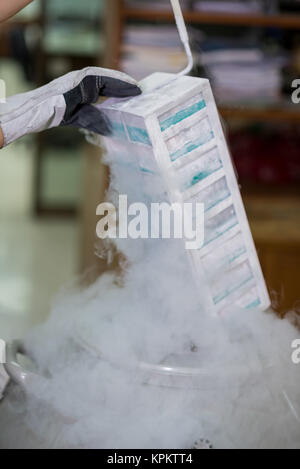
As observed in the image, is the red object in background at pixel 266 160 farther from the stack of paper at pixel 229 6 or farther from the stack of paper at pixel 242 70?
the stack of paper at pixel 229 6

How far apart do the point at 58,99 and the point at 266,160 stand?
2.24m

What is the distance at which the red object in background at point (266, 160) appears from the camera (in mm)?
3207

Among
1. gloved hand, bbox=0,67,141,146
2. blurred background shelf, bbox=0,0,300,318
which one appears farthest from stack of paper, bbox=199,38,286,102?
gloved hand, bbox=0,67,141,146

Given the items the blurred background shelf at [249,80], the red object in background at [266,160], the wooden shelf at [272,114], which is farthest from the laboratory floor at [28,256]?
the wooden shelf at [272,114]

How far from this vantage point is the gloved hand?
1091 mm

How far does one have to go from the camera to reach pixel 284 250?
2.58m

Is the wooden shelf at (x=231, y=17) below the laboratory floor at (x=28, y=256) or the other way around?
the other way around

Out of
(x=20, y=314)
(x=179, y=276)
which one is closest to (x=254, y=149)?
(x=20, y=314)

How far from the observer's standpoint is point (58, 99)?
109cm

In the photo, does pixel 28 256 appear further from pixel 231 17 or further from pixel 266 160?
pixel 231 17

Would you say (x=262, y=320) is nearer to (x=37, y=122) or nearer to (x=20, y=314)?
(x=37, y=122)

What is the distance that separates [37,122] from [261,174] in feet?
7.35

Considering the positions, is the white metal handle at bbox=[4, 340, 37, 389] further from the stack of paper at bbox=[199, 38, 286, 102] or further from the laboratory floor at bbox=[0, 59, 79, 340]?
the stack of paper at bbox=[199, 38, 286, 102]

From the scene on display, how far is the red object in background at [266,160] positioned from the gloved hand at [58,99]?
2.12 m
